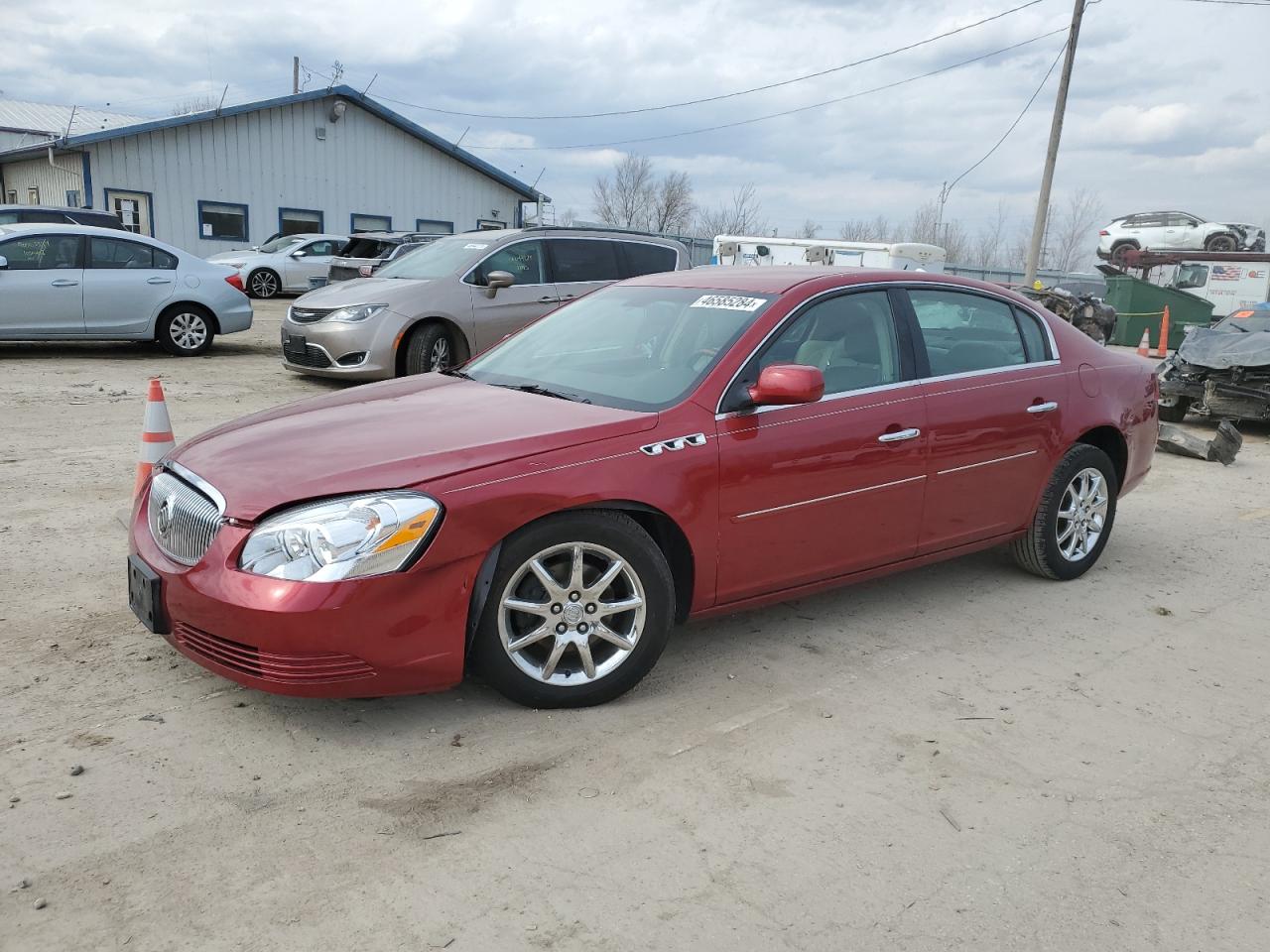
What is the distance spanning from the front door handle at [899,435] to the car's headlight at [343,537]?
2032mm

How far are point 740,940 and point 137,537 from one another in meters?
2.60

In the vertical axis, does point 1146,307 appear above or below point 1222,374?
above

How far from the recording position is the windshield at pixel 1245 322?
1161cm

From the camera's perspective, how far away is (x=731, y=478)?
12.9 feet

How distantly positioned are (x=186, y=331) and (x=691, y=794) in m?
11.4

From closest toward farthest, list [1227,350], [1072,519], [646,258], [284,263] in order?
[1072,519]
[1227,350]
[646,258]
[284,263]

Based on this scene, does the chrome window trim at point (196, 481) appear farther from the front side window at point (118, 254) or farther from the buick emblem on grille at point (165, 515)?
the front side window at point (118, 254)

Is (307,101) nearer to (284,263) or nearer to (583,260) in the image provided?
(284,263)

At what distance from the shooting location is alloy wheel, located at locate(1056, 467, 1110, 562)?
17.7ft

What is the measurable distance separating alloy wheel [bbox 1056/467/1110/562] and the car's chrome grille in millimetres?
4062

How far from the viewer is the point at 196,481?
3.57 meters

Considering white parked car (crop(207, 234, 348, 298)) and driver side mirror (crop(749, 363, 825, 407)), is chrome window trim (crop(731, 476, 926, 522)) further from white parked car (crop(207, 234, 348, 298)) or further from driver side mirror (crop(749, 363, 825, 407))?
white parked car (crop(207, 234, 348, 298))

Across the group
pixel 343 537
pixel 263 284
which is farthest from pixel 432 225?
pixel 343 537

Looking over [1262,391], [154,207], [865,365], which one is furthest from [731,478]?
[154,207]
